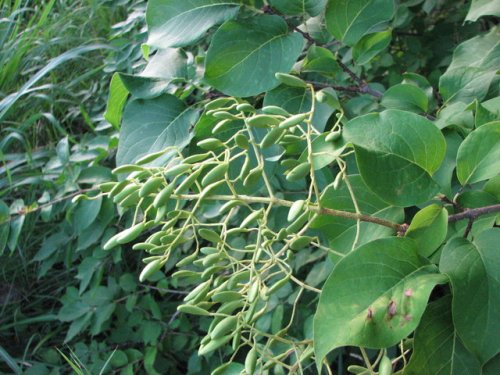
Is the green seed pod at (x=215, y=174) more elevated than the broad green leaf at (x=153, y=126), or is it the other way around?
the green seed pod at (x=215, y=174)

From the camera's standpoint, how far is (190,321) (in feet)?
5.13

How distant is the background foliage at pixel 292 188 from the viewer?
55 centimetres

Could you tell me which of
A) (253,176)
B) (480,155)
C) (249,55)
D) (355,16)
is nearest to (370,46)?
(355,16)

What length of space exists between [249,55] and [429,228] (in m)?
0.34

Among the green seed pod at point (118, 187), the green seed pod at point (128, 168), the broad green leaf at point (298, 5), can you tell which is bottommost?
the green seed pod at point (118, 187)

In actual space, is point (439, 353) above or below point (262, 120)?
below

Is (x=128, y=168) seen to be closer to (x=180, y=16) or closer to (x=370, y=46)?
(x=180, y=16)

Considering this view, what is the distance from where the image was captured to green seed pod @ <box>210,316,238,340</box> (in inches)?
21.3

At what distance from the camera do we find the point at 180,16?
2.59ft

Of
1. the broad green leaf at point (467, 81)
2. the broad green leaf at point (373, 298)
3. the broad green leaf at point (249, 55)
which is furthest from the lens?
the broad green leaf at point (467, 81)

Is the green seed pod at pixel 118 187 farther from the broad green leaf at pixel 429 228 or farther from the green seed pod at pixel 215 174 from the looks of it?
the broad green leaf at pixel 429 228

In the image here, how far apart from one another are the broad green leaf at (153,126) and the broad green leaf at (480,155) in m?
0.36

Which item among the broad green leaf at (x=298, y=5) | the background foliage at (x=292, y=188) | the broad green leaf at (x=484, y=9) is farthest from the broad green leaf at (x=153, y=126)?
the broad green leaf at (x=484, y=9)

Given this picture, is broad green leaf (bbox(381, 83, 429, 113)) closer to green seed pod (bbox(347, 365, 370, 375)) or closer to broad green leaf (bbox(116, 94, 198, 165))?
broad green leaf (bbox(116, 94, 198, 165))
